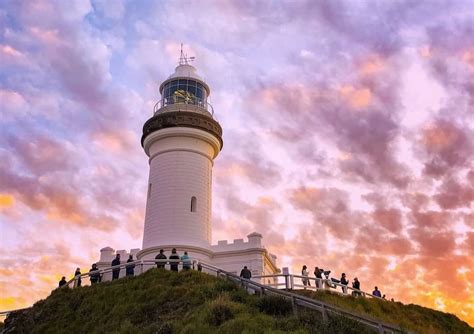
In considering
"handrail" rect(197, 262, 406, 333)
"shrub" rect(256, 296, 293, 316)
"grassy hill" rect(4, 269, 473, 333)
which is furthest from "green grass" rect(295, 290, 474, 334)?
"shrub" rect(256, 296, 293, 316)

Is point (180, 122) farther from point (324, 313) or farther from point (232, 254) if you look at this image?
point (324, 313)

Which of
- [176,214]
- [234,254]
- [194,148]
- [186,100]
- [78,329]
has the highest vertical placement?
[186,100]

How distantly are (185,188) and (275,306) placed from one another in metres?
15.1

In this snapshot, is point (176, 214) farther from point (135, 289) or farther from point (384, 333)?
point (384, 333)

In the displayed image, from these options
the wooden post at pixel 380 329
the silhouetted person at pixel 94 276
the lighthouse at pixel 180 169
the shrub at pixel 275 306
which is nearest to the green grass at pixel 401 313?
the shrub at pixel 275 306

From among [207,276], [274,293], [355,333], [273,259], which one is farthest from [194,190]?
[355,333]

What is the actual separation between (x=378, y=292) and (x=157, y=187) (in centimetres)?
1382

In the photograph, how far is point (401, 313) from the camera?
22719 millimetres

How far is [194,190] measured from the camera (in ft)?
Answer: 102

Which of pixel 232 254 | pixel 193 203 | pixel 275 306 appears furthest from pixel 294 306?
pixel 193 203

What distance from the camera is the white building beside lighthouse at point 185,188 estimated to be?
29578 mm

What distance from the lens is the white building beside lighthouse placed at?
29578 millimetres

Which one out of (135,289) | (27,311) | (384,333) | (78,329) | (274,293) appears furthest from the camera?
(27,311)

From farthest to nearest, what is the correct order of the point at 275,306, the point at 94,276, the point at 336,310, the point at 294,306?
the point at 94,276
the point at 275,306
the point at 294,306
the point at 336,310
